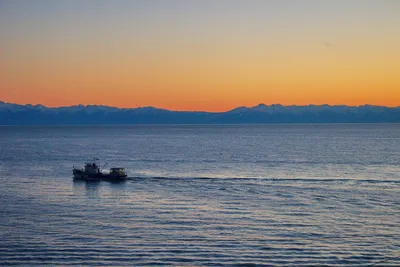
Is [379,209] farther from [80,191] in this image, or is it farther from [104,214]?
[80,191]

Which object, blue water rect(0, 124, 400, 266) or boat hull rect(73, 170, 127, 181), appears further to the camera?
boat hull rect(73, 170, 127, 181)

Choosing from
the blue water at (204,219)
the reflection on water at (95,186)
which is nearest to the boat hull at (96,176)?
the reflection on water at (95,186)

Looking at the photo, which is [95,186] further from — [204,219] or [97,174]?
[204,219]

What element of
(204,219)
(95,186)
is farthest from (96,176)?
(204,219)

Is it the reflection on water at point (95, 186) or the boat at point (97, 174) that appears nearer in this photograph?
the reflection on water at point (95, 186)

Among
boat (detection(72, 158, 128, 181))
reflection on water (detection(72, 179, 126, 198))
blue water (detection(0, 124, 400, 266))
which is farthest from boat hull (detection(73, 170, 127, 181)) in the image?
blue water (detection(0, 124, 400, 266))

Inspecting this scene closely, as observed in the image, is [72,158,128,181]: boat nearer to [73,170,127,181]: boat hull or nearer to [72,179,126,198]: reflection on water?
[73,170,127,181]: boat hull

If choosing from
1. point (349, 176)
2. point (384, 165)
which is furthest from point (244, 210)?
point (384, 165)

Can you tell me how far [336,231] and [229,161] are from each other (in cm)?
7019

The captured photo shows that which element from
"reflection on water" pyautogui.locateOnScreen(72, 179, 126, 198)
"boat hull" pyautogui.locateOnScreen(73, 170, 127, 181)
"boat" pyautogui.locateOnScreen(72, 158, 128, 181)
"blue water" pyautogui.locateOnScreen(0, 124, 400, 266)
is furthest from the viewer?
"boat" pyautogui.locateOnScreen(72, 158, 128, 181)

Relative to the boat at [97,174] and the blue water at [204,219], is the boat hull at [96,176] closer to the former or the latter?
Answer: the boat at [97,174]

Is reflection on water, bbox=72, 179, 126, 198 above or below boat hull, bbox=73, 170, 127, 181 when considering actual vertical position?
below

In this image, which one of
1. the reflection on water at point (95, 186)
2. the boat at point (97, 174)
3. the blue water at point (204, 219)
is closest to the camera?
the blue water at point (204, 219)

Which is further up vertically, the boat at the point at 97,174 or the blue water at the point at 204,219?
the boat at the point at 97,174
